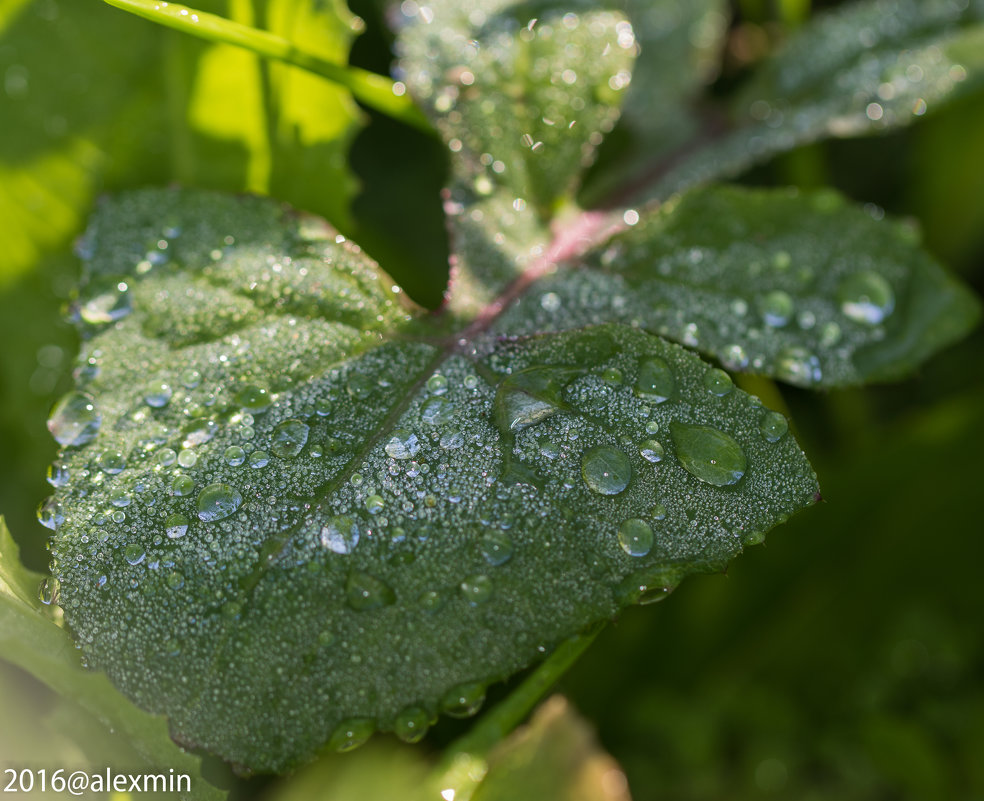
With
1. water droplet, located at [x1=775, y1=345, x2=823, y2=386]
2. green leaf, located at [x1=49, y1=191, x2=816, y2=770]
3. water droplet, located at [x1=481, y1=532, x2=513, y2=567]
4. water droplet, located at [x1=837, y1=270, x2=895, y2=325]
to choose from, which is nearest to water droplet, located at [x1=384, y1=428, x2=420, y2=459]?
green leaf, located at [x1=49, y1=191, x2=816, y2=770]

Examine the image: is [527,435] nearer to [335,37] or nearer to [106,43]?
[335,37]

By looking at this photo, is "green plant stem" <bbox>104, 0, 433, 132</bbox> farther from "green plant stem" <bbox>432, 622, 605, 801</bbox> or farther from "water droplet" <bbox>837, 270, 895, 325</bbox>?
"green plant stem" <bbox>432, 622, 605, 801</bbox>

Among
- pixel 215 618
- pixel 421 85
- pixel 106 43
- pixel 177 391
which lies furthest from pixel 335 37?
pixel 215 618

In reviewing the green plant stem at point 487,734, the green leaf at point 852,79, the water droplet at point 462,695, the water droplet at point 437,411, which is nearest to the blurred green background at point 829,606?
the green leaf at point 852,79

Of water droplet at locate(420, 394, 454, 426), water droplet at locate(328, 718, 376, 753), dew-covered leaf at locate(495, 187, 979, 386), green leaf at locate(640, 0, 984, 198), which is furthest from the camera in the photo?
→ green leaf at locate(640, 0, 984, 198)

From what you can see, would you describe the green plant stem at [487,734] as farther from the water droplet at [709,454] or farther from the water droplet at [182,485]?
the water droplet at [182,485]
